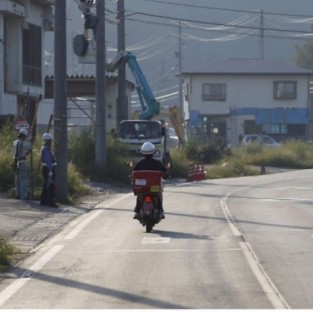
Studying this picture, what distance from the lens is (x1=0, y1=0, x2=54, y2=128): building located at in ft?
132

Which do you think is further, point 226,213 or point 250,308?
point 226,213

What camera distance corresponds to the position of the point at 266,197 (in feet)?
102

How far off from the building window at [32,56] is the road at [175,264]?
18.2 meters

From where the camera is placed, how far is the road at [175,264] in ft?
40.4

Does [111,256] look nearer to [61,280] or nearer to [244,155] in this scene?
[61,280]

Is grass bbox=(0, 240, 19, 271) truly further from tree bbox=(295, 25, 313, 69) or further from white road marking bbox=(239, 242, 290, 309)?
tree bbox=(295, 25, 313, 69)

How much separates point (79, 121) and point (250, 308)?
5443 cm

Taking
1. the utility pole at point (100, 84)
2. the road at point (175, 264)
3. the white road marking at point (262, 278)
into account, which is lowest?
the road at point (175, 264)

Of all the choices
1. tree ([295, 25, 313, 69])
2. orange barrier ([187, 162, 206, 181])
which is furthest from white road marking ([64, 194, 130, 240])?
tree ([295, 25, 313, 69])

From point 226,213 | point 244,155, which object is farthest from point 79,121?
point 226,213

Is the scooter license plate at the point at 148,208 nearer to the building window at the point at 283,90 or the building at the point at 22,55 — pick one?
the building at the point at 22,55

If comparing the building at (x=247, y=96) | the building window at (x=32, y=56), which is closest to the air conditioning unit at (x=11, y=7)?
the building window at (x=32, y=56)

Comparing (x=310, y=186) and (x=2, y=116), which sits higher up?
(x=2, y=116)

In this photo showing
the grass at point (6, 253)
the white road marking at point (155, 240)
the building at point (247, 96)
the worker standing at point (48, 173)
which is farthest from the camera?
the building at point (247, 96)
